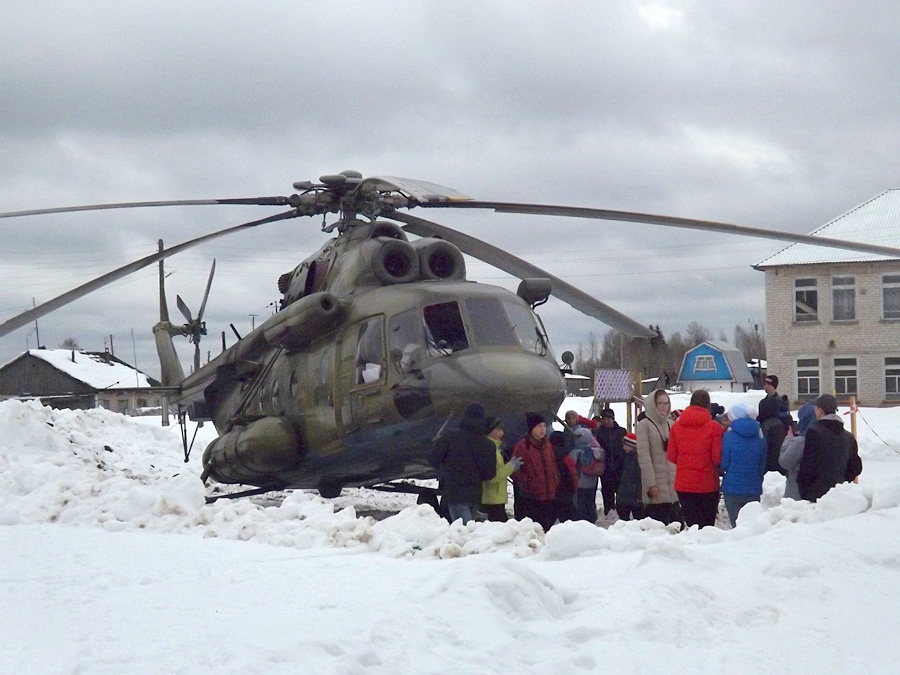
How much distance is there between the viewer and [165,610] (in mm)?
4816

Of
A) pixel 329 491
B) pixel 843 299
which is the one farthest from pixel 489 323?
pixel 843 299

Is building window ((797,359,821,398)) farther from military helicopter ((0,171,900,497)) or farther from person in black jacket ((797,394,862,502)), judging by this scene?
person in black jacket ((797,394,862,502))

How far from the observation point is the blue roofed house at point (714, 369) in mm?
60969

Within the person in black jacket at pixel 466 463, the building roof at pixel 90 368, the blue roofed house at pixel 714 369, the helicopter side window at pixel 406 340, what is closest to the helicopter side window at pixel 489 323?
the helicopter side window at pixel 406 340

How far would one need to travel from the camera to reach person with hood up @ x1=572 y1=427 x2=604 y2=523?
10906mm

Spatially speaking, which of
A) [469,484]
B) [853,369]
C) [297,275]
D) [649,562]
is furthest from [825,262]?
[649,562]

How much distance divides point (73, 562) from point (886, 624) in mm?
4813

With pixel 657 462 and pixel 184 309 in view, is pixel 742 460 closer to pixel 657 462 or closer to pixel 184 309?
pixel 657 462

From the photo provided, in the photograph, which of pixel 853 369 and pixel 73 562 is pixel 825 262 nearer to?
pixel 853 369

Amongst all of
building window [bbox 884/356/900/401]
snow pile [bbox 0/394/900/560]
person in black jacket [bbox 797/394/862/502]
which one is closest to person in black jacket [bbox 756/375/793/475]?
snow pile [bbox 0/394/900/560]

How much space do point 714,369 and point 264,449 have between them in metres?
52.7

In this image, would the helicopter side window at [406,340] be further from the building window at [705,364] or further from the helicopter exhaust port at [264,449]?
the building window at [705,364]

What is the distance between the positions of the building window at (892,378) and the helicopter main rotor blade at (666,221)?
94.9ft

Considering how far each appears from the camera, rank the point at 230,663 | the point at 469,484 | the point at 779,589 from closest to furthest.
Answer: the point at 230,663
the point at 779,589
the point at 469,484
